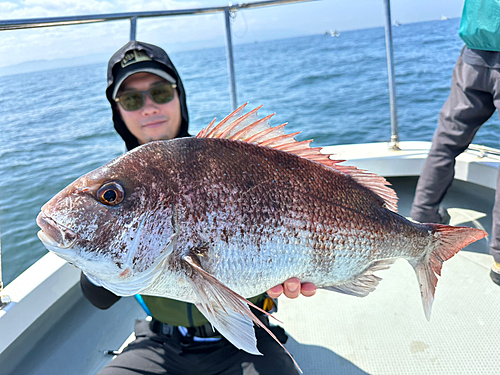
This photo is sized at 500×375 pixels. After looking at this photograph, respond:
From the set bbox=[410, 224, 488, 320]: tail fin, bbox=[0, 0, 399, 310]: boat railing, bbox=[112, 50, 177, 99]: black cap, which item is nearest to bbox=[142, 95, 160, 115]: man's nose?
bbox=[112, 50, 177, 99]: black cap

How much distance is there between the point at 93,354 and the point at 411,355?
1697 mm

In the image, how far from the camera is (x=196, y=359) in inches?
58.5

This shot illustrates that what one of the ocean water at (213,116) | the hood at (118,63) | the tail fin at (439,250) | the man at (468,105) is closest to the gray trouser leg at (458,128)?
the man at (468,105)

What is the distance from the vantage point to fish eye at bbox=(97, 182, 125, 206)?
2.84 feet

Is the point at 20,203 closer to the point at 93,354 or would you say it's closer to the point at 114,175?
the point at 93,354

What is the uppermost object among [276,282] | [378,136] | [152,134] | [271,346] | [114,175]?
[114,175]

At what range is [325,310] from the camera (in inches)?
83.4

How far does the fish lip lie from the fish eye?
10cm

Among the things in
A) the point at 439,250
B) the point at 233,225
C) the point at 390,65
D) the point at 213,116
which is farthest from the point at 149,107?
the point at 213,116

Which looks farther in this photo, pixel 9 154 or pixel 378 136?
pixel 378 136

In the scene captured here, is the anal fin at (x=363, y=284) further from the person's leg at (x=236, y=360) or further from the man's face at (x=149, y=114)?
the man's face at (x=149, y=114)

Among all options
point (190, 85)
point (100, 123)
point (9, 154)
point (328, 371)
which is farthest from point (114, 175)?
point (190, 85)

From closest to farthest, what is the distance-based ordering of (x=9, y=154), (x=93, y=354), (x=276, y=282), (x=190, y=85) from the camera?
(x=276, y=282), (x=93, y=354), (x=9, y=154), (x=190, y=85)

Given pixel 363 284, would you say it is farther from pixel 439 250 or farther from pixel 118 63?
pixel 118 63
